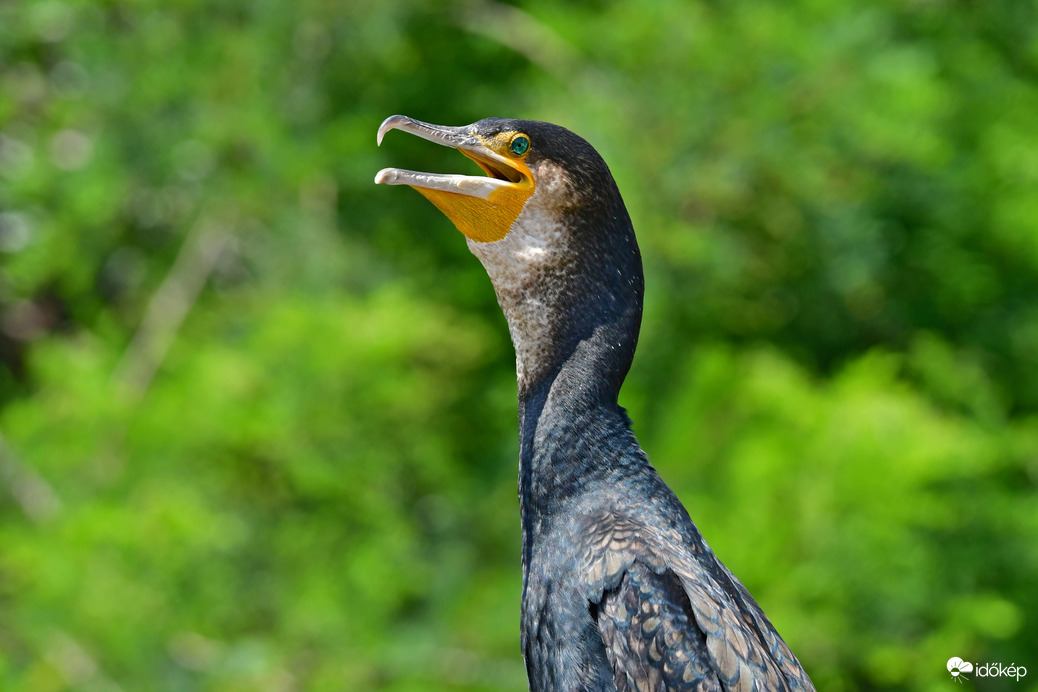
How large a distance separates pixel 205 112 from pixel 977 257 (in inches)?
235

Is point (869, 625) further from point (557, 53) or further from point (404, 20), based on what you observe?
point (404, 20)

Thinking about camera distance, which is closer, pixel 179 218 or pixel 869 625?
pixel 869 625

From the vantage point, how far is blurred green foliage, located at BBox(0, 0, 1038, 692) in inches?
254

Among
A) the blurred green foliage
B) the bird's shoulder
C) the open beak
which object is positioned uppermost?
the blurred green foliage

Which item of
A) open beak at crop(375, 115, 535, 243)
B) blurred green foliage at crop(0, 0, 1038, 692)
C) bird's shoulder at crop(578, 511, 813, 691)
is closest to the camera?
bird's shoulder at crop(578, 511, 813, 691)

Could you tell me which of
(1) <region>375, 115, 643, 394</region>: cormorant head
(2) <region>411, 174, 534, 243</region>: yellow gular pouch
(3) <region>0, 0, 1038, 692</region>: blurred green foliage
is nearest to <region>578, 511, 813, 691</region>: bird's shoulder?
(1) <region>375, 115, 643, 394</region>: cormorant head

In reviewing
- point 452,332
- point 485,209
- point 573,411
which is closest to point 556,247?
point 485,209

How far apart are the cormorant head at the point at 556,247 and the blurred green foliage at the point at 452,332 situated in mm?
4300

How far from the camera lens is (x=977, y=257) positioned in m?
8.43

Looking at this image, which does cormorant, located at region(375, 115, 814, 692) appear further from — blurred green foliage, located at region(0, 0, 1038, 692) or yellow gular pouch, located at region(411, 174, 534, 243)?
blurred green foliage, located at region(0, 0, 1038, 692)

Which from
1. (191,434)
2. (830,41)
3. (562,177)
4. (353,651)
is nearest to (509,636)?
(353,651)

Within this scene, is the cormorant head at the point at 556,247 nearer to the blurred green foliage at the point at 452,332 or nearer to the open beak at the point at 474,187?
the open beak at the point at 474,187

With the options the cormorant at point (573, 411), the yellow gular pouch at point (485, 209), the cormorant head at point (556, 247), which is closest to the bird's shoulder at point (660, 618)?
the cormorant at point (573, 411)

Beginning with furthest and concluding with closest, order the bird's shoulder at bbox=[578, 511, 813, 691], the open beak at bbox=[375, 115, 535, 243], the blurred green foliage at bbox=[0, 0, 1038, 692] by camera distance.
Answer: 1. the blurred green foliage at bbox=[0, 0, 1038, 692]
2. the open beak at bbox=[375, 115, 535, 243]
3. the bird's shoulder at bbox=[578, 511, 813, 691]
